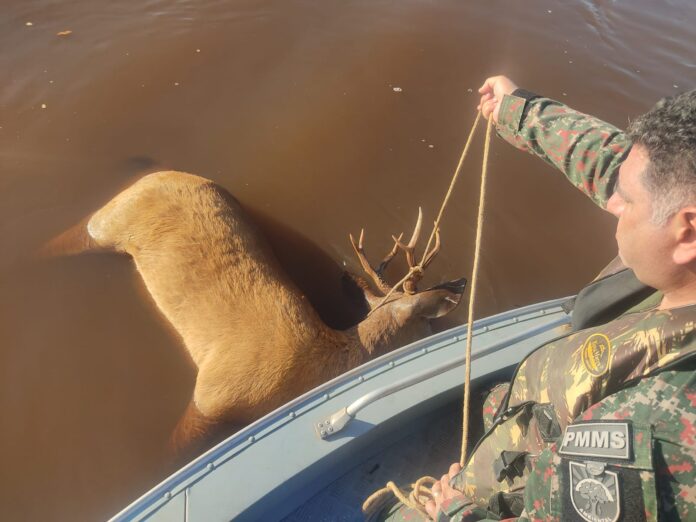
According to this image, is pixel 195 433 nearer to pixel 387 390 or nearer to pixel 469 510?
pixel 387 390

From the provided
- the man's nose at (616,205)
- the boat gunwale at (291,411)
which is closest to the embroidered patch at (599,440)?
the man's nose at (616,205)

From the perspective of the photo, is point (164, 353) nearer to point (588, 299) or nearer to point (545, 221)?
point (588, 299)

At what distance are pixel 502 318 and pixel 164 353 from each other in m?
2.35

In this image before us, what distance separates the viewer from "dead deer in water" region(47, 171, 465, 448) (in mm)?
3258

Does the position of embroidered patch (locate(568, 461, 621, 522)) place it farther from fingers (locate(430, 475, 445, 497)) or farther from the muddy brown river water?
the muddy brown river water

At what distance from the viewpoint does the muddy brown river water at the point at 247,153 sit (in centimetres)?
335

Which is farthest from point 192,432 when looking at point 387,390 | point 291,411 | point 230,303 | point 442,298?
point 442,298

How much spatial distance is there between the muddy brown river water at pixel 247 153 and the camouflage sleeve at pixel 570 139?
81.9 inches

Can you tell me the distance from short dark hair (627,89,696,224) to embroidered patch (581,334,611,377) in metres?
0.41

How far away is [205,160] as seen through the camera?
4715mm

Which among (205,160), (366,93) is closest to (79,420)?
(205,160)

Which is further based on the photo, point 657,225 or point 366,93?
point 366,93

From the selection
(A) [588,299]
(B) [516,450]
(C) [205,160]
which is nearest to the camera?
(B) [516,450]

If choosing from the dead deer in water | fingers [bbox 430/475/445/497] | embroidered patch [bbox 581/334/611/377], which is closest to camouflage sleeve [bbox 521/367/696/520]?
embroidered patch [bbox 581/334/611/377]
